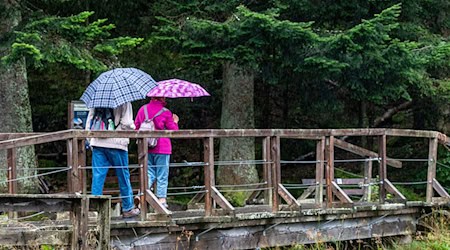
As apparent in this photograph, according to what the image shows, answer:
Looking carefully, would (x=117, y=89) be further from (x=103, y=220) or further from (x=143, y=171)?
(x=103, y=220)

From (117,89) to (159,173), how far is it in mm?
1289

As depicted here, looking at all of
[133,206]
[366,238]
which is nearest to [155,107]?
[133,206]

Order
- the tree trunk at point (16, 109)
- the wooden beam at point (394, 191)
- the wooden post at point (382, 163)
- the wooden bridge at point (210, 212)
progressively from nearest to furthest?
the wooden bridge at point (210, 212) < the wooden beam at point (394, 191) < the wooden post at point (382, 163) < the tree trunk at point (16, 109)

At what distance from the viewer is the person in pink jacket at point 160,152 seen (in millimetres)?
8727

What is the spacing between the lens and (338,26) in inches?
526

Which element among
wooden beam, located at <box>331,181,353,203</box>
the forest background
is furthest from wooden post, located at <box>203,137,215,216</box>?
the forest background

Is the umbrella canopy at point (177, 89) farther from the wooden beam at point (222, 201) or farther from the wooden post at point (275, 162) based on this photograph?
the wooden beam at point (222, 201)

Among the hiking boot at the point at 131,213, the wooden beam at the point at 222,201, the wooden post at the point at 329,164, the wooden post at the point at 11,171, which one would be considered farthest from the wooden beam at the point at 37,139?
the wooden post at the point at 329,164

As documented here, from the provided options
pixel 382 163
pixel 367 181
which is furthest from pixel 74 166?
pixel 367 181

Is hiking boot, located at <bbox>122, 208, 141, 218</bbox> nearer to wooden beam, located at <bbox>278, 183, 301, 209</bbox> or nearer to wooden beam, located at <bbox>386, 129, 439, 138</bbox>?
wooden beam, located at <bbox>278, 183, 301, 209</bbox>

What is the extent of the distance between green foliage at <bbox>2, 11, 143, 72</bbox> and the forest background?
21 millimetres

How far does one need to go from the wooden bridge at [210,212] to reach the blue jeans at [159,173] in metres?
0.32

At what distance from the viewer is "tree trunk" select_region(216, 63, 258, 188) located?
13.7 m

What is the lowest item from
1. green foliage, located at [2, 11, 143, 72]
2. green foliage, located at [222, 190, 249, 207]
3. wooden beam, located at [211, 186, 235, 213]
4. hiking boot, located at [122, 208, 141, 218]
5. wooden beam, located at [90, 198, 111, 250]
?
green foliage, located at [222, 190, 249, 207]
